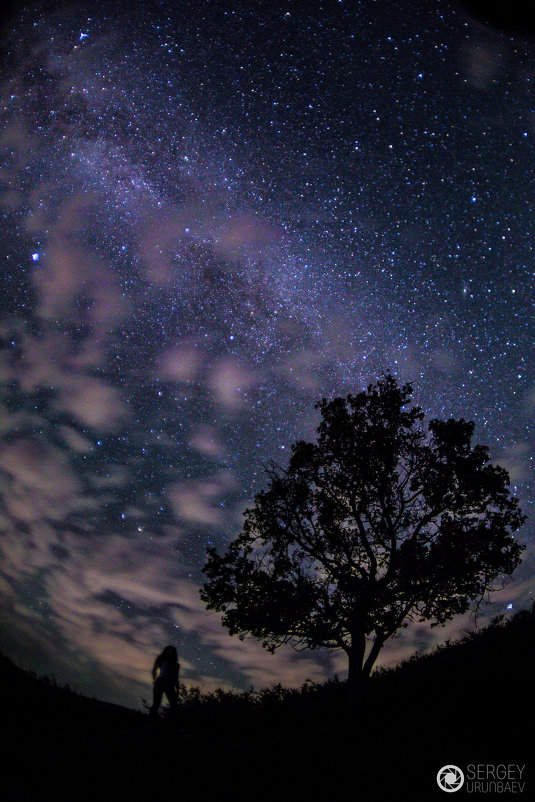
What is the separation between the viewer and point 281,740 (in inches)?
281

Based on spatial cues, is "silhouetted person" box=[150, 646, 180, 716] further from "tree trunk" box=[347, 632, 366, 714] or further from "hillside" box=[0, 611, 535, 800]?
"tree trunk" box=[347, 632, 366, 714]

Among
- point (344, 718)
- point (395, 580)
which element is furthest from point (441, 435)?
point (344, 718)

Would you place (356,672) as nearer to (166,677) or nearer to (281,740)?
(281,740)

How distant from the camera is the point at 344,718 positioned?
899 cm

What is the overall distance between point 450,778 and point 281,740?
327 cm

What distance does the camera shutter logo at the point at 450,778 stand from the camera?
4.98m

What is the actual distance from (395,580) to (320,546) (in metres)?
2.57

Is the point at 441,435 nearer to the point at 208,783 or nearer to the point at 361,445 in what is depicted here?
the point at 361,445

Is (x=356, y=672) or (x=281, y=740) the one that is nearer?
(x=281, y=740)

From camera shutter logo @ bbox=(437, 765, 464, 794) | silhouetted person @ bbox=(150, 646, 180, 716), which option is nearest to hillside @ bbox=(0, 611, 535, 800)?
camera shutter logo @ bbox=(437, 765, 464, 794)

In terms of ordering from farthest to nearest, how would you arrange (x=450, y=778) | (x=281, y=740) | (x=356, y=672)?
(x=356, y=672), (x=281, y=740), (x=450, y=778)

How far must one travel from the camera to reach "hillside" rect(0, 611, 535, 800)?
15.7 feet

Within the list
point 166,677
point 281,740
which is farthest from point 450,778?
point 166,677

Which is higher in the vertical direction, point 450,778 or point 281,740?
point 450,778
